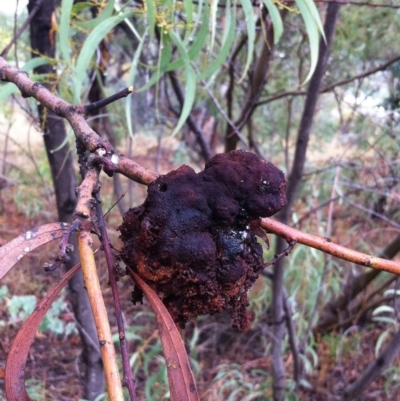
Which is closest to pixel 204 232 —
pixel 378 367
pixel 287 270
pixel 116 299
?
pixel 116 299

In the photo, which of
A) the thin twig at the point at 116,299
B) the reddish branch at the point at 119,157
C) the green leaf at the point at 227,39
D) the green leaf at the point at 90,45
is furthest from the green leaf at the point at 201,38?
the thin twig at the point at 116,299

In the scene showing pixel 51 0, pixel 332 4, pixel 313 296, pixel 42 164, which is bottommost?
pixel 313 296

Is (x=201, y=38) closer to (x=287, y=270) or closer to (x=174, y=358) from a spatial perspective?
(x=174, y=358)

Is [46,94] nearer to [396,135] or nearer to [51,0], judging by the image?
[51,0]

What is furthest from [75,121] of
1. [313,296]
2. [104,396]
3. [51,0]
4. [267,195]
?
[313,296]

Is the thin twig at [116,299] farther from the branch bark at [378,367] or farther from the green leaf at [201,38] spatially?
the branch bark at [378,367]

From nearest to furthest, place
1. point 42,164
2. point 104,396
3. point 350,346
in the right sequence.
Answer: point 104,396 → point 350,346 → point 42,164
